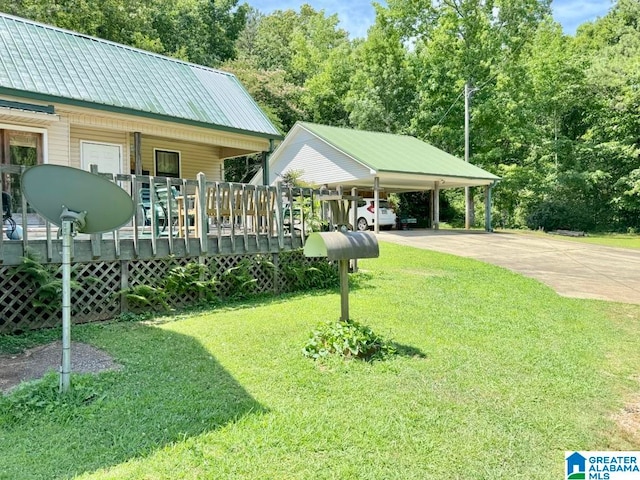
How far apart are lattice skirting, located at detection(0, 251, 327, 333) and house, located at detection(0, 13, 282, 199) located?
270 centimetres

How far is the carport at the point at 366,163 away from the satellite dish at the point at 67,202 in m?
15.2

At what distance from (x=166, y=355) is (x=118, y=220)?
1.54 m

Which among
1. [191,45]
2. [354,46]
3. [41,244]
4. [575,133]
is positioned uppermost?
[354,46]

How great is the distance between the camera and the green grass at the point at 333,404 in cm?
261

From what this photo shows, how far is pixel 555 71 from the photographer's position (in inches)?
1091

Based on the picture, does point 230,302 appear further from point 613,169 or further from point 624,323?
point 613,169

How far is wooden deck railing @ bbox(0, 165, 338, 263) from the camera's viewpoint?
238 inches

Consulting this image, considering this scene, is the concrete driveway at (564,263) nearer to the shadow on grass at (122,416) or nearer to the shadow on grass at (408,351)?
the shadow on grass at (408,351)

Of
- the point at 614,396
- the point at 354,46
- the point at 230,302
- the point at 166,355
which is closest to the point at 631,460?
the point at 614,396

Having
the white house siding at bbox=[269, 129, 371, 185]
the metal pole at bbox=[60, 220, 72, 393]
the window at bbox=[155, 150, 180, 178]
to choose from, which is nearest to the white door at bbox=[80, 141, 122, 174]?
the window at bbox=[155, 150, 180, 178]

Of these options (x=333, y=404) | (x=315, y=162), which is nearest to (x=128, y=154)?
(x=333, y=404)

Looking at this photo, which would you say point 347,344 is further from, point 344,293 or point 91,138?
point 91,138

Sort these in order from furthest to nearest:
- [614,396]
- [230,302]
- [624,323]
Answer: [230,302], [624,323], [614,396]

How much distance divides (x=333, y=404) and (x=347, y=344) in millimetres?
1047
